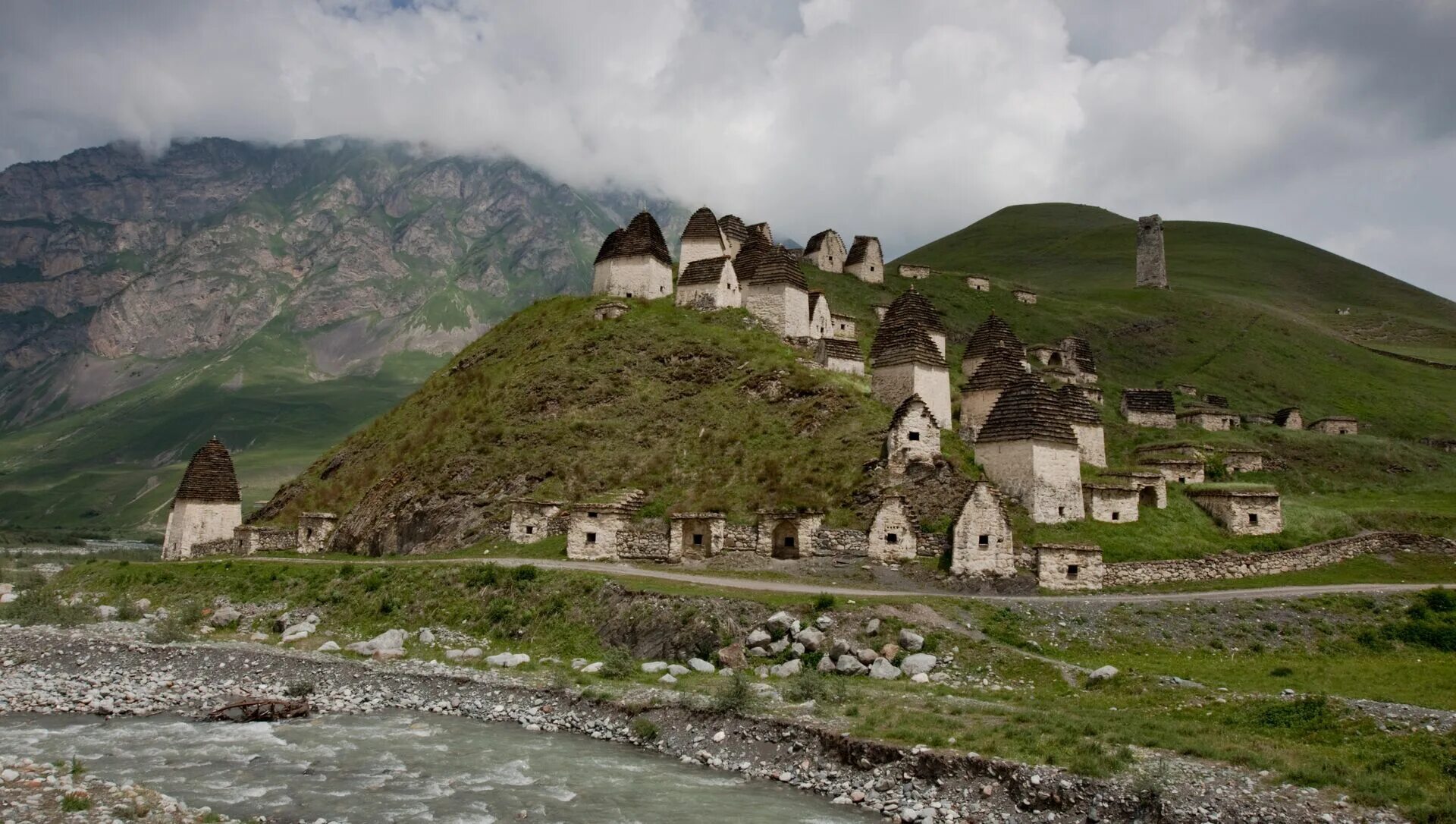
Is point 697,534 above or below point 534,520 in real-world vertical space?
below

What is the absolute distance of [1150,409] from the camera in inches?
2382

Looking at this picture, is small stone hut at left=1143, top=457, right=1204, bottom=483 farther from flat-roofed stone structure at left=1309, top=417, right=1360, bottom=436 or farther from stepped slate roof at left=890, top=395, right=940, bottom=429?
flat-roofed stone structure at left=1309, top=417, right=1360, bottom=436

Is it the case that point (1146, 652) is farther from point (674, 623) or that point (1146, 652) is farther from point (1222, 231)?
point (1222, 231)

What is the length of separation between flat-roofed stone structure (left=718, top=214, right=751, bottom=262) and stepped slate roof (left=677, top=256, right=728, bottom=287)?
8.36 m

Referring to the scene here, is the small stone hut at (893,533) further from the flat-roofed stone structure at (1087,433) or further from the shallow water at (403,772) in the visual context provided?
the flat-roofed stone structure at (1087,433)

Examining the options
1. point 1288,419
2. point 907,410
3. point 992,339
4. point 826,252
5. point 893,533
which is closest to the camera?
point 893,533

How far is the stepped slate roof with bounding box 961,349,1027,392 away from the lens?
44.1 metres

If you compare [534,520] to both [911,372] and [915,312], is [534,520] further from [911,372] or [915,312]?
[915,312]

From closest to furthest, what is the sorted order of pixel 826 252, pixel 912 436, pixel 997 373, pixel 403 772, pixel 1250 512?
pixel 403 772 → pixel 912 436 → pixel 1250 512 → pixel 997 373 → pixel 826 252

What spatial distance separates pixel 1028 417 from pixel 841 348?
14.5m

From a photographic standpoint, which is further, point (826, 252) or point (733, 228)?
point (826, 252)

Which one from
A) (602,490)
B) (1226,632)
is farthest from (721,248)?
(1226,632)

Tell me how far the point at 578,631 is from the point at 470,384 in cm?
2615

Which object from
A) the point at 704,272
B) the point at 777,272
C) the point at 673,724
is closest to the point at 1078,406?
the point at 777,272
